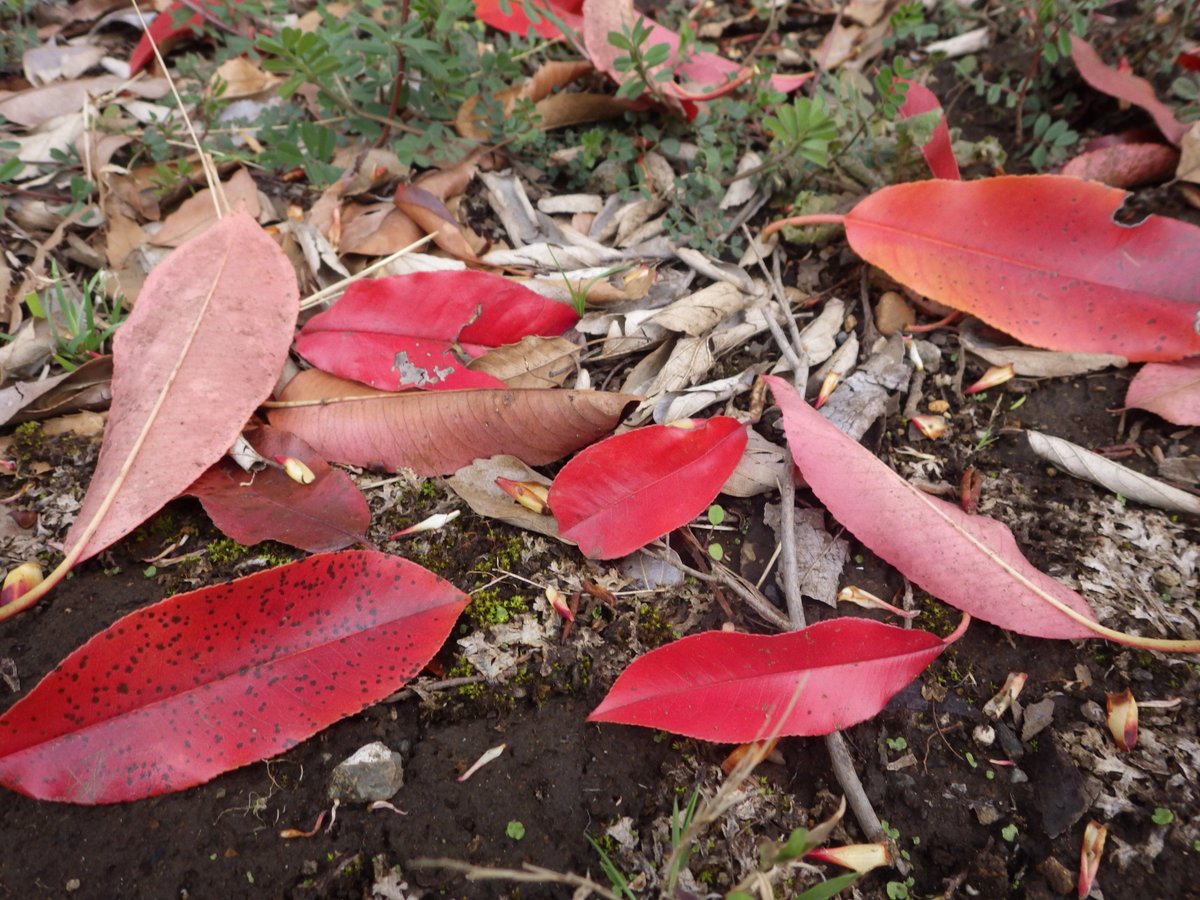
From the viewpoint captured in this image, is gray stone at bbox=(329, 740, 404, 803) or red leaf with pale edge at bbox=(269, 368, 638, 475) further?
red leaf with pale edge at bbox=(269, 368, 638, 475)

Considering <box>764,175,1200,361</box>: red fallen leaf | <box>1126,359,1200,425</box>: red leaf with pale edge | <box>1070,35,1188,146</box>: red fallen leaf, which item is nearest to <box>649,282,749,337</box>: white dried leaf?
<box>764,175,1200,361</box>: red fallen leaf

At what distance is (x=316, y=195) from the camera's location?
64.7 inches

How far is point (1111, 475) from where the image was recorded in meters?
1.20

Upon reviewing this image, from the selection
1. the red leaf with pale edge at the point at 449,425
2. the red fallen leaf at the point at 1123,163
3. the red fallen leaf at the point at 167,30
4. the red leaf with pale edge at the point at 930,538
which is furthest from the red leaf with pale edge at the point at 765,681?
the red fallen leaf at the point at 167,30

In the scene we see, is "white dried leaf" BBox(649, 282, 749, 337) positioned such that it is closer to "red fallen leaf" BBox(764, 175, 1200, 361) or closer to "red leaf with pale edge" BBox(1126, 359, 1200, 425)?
"red fallen leaf" BBox(764, 175, 1200, 361)

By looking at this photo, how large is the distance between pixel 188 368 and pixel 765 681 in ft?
3.18

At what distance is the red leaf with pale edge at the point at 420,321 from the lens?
1.27 metres

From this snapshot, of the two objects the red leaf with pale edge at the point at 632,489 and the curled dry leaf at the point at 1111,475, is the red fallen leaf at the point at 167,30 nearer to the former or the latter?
A: the red leaf with pale edge at the point at 632,489

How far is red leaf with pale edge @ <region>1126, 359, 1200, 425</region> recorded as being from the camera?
124cm

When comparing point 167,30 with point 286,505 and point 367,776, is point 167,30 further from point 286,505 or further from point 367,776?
point 367,776

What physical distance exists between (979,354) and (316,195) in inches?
55.1

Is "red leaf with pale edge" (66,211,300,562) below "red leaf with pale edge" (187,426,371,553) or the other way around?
the other way around

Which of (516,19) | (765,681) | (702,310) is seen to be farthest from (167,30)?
(765,681)

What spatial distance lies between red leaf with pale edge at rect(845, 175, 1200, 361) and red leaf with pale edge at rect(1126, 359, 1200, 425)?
0.09 ft
